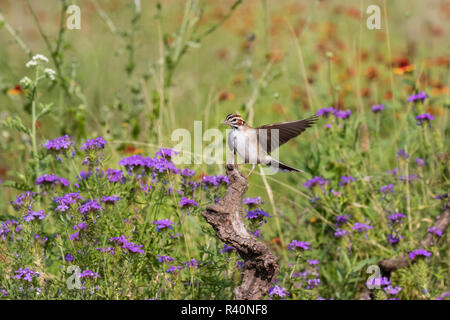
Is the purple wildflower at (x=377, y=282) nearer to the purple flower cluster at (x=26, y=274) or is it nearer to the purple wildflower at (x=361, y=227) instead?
the purple wildflower at (x=361, y=227)

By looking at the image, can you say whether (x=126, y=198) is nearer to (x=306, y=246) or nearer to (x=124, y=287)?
(x=124, y=287)

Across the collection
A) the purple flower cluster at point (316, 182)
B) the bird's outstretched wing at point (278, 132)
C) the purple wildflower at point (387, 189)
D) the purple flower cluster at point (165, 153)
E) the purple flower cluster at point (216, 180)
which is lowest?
the purple flower cluster at point (216, 180)

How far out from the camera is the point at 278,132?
3.11 m

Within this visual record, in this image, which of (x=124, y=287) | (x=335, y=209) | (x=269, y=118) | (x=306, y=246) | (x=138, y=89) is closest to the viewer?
(x=124, y=287)

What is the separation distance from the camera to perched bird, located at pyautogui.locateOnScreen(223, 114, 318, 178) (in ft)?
9.87

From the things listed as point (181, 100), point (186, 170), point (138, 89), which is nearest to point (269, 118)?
point (181, 100)

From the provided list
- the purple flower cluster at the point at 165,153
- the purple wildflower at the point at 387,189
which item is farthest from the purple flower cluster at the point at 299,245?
the purple wildflower at the point at 387,189

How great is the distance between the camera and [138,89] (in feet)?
16.9

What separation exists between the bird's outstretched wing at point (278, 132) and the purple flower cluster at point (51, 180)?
0.97 m

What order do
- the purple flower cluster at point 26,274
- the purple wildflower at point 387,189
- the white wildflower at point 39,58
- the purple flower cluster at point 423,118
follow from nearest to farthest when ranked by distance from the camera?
the purple flower cluster at point 26,274, the white wildflower at point 39,58, the purple wildflower at point 387,189, the purple flower cluster at point 423,118

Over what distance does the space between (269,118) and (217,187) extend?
3420 mm

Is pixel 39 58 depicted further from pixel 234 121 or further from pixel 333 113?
pixel 333 113

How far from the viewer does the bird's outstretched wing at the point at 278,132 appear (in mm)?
2969
